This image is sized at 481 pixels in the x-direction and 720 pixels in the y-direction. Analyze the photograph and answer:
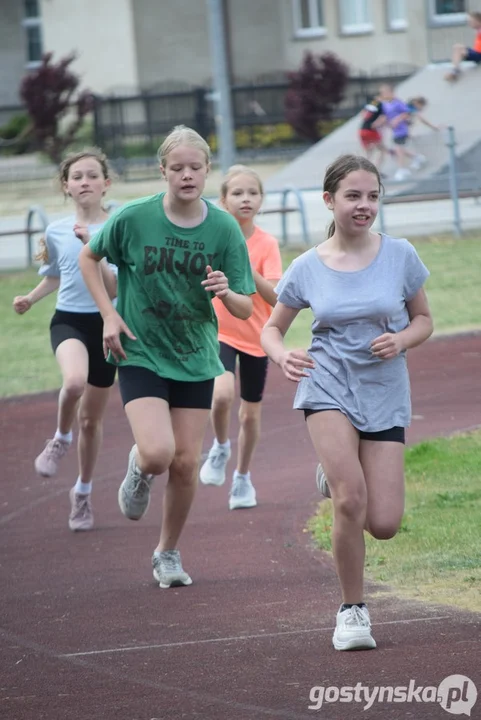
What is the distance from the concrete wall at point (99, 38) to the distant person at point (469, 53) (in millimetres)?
15612

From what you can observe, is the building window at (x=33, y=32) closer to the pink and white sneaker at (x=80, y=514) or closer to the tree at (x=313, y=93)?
the tree at (x=313, y=93)

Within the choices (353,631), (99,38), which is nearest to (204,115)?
(99,38)

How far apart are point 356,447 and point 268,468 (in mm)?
4432

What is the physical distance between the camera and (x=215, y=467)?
8.87 metres

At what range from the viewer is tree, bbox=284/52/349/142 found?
37.4 meters

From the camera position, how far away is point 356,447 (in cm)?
552

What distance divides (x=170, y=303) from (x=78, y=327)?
187 cm

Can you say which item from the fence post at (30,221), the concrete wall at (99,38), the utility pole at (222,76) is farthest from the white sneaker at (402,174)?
the concrete wall at (99,38)

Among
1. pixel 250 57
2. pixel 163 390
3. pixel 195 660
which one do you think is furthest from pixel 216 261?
pixel 250 57

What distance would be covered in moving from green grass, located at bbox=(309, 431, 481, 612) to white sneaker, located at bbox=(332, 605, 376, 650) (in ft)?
2.41

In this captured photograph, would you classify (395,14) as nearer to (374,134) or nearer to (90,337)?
(374,134)

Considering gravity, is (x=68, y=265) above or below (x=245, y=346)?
above

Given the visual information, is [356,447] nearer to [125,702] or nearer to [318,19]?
[125,702]

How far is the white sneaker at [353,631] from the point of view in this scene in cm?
548
